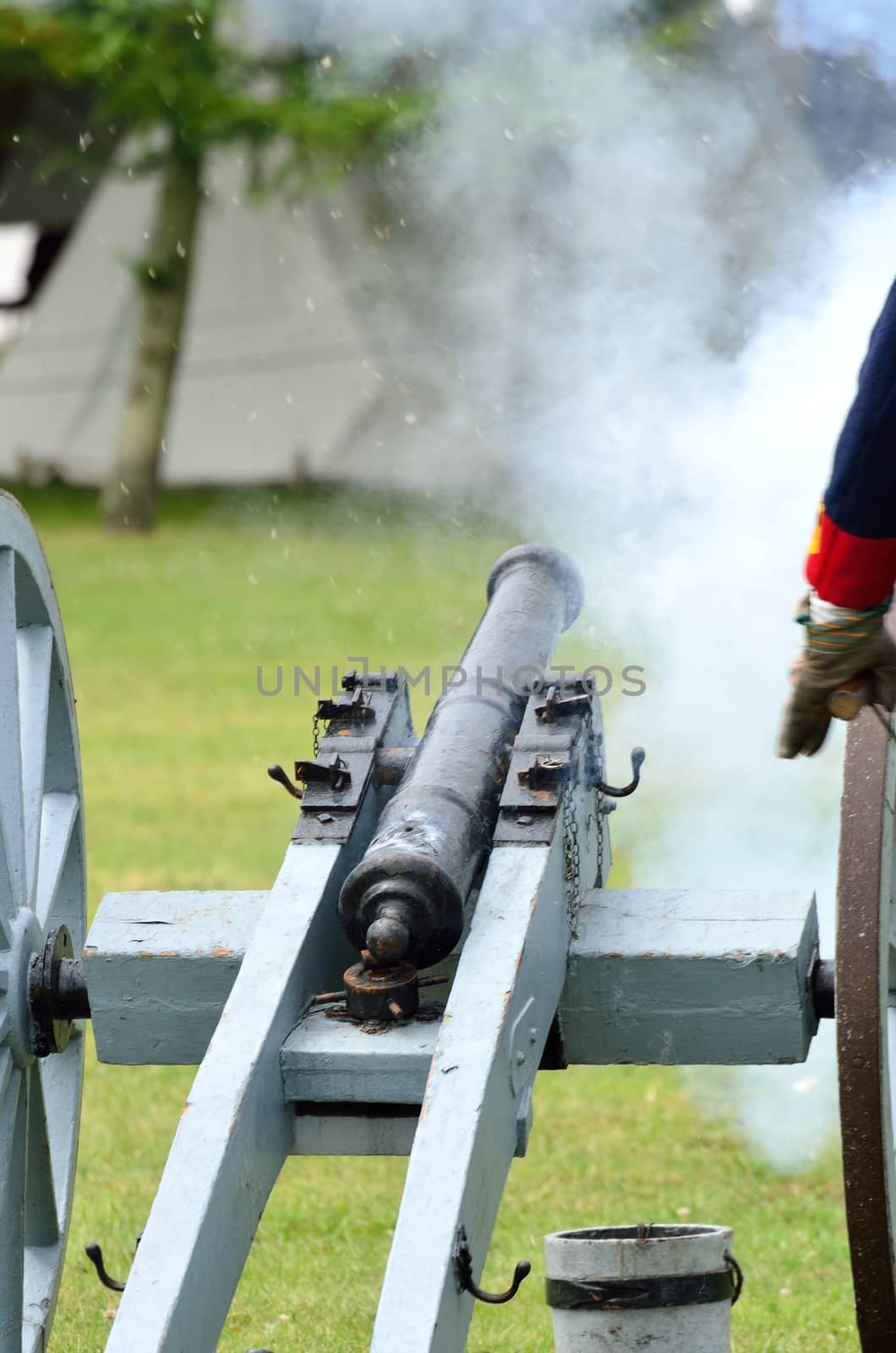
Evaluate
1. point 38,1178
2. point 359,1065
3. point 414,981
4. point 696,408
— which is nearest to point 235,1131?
point 359,1065

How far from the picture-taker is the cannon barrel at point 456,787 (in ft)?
8.79

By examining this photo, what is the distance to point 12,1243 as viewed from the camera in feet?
9.96

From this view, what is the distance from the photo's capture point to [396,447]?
57.0ft

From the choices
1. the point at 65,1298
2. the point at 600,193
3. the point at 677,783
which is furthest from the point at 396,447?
the point at 65,1298

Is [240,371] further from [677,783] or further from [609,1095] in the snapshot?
[609,1095]

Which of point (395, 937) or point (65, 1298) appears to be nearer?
point (395, 937)

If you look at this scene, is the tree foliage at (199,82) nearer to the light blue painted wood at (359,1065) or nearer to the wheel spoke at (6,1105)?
the wheel spoke at (6,1105)

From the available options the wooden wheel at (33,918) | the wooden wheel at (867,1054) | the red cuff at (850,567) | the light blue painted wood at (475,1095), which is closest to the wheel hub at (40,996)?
the wooden wheel at (33,918)

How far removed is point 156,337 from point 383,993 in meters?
14.5

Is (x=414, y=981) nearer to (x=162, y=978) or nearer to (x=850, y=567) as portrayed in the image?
(x=162, y=978)

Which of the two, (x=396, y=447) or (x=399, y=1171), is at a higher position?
(x=399, y=1171)

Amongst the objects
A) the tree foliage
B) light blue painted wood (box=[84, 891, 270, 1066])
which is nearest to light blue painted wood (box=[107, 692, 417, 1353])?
light blue painted wood (box=[84, 891, 270, 1066])

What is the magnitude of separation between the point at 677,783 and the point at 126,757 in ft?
9.31

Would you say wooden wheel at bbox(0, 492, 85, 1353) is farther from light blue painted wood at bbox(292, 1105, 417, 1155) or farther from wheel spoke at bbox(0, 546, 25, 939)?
light blue painted wood at bbox(292, 1105, 417, 1155)
